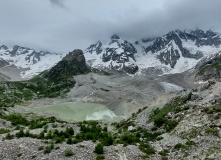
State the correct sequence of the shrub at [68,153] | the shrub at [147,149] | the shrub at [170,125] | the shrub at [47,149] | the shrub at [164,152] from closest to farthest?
1. the shrub at [68,153]
2. the shrub at [47,149]
3. the shrub at [164,152]
4. the shrub at [147,149]
5. the shrub at [170,125]

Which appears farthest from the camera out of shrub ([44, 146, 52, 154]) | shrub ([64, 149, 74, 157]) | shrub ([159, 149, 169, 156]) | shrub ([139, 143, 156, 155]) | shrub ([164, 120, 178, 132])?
shrub ([164, 120, 178, 132])

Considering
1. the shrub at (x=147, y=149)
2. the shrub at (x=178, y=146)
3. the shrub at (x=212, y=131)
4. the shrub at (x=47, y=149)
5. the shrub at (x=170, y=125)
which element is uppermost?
the shrub at (x=212, y=131)

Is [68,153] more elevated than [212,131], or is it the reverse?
[212,131]

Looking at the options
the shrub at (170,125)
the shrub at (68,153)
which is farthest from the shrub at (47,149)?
the shrub at (170,125)

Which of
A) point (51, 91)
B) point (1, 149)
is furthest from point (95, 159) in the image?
point (51, 91)

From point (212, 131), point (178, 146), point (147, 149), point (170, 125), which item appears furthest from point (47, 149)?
point (212, 131)

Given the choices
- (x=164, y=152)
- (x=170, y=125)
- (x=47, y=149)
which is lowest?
(x=164, y=152)

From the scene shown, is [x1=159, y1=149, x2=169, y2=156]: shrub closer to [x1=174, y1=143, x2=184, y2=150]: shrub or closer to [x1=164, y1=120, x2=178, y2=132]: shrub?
[x1=174, y1=143, x2=184, y2=150]: shrub

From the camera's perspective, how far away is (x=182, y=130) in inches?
1034

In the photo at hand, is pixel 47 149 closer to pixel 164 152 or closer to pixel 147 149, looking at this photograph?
pixel 147 149

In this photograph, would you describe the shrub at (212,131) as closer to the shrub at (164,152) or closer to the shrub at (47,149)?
the shrub at (164,152)

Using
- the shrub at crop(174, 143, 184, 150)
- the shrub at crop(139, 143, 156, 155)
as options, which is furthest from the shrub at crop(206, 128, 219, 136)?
the shrub at crop(139, 143, 156, 155)

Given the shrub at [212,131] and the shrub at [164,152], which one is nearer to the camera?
the shrub at [164,152]

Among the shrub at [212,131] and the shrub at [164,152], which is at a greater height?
the shrub at [212,131]
